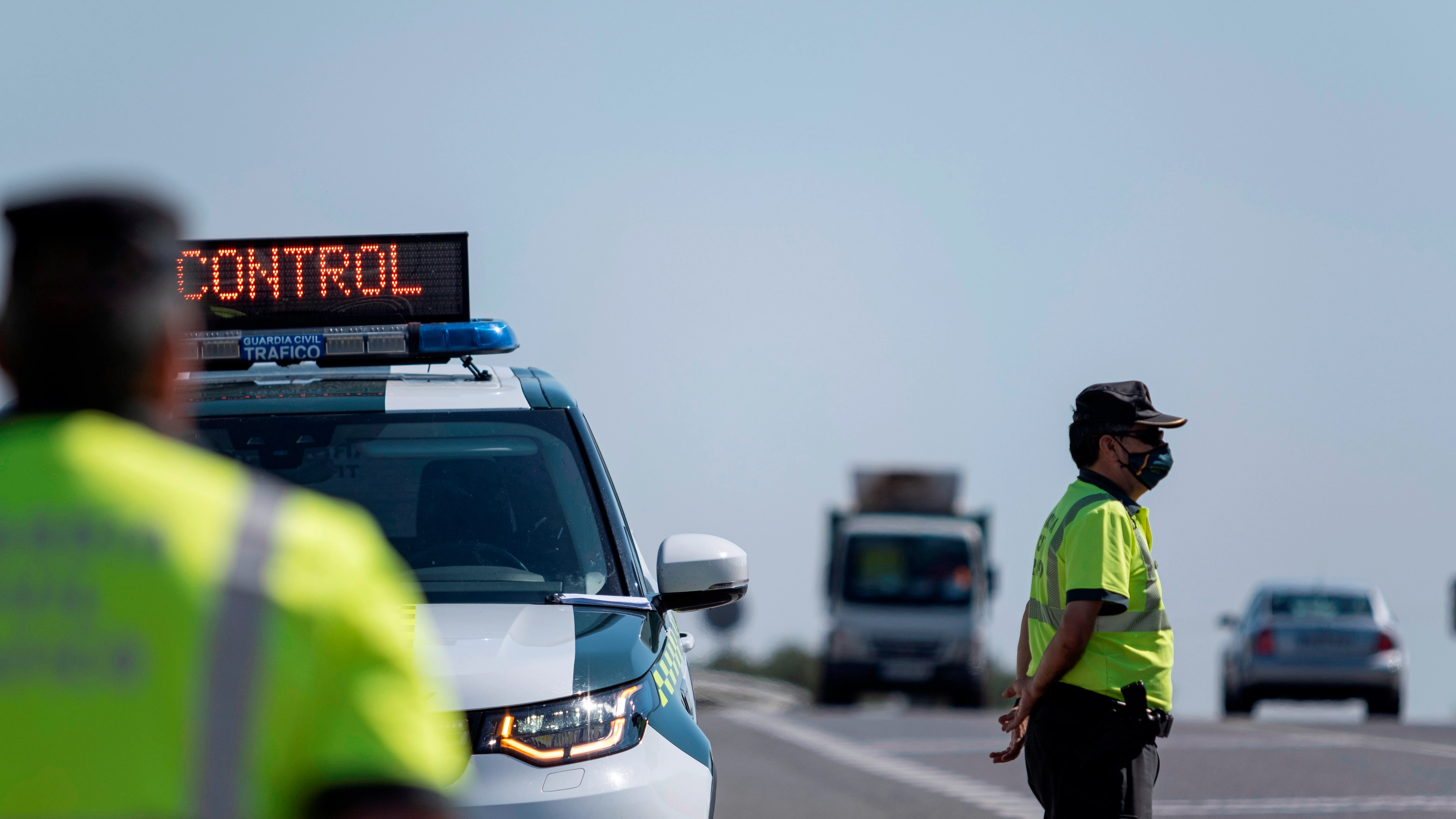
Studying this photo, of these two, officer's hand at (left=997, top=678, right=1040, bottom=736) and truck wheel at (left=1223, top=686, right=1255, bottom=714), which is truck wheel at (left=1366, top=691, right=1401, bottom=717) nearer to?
truck wheel at (left=1223, top=686, right=1255, bottom=714)

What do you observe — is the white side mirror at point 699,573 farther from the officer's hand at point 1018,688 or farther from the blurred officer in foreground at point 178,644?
the blurred officer in foreground at point 178,644

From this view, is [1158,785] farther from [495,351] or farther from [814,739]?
[495,351]

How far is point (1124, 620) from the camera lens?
4.61 m

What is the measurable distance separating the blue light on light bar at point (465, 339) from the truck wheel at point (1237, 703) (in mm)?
16471

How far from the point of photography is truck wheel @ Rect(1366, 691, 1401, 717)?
1967 cm

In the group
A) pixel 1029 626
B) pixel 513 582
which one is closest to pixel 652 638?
pixel 513 582

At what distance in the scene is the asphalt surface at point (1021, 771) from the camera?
11.1 meters

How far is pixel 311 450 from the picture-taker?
203 inches

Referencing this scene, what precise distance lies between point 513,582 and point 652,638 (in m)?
0.43

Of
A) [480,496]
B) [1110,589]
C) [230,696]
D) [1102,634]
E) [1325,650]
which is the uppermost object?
[230,696]

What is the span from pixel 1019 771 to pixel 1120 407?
9.27m

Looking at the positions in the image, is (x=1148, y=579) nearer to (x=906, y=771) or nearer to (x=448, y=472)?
(x=448, y=472)

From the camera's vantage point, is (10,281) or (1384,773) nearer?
(10,281)

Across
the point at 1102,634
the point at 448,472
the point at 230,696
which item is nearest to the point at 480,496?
the point at 448,472
